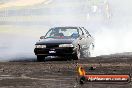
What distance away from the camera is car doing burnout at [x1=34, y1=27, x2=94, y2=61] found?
18.2 meters

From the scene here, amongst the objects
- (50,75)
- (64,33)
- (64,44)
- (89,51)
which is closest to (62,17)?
(89,51)

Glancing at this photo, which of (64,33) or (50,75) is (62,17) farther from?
(50,75)

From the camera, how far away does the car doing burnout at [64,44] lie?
1819 cm

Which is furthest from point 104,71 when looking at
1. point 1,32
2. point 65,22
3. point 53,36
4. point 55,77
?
point 1,32

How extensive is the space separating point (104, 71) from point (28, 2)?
3025 centimetres

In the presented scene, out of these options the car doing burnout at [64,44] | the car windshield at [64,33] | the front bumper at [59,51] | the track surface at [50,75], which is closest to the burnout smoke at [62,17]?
the car windshield at [64,33]

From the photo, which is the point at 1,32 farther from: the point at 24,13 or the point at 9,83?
the point at 9,83

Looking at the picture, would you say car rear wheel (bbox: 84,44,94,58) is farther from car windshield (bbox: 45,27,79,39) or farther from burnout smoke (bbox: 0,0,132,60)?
burnout smoke (bbox: 0,0,132,60)

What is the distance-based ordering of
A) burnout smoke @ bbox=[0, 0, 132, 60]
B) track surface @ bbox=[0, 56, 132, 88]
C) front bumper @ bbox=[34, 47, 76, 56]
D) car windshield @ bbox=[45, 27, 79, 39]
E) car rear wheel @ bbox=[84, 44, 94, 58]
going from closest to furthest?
1. track surface @ bbox=[0, 56, 132, 88]
2. front bumper @ bbox=[34, 47, 76, 56]
3. car windshield @ bbox=[45, 27, 79, 39]
4. car rear wheel @ bbox=[84, 44, 94, 58]
5. burnout smoke @ bbox=[0, 0, 132, 60]

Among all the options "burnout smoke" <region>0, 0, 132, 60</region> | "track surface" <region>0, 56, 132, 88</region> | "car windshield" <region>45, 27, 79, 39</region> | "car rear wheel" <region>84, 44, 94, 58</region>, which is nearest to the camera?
"track surface" <region>0, 56, 132, 88</region>

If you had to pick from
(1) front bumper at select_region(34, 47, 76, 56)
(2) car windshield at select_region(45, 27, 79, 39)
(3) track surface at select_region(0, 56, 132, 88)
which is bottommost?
(3) track surface at select_region(0, 56, 132, 88)

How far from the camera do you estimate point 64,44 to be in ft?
59.7

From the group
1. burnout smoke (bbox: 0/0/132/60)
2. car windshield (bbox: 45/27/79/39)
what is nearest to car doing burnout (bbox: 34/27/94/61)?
car windshield (bbox: 45/27/79/39)

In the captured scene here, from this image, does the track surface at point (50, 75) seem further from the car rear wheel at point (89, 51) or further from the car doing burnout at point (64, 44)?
the car rear wheel at point (89, 51)
